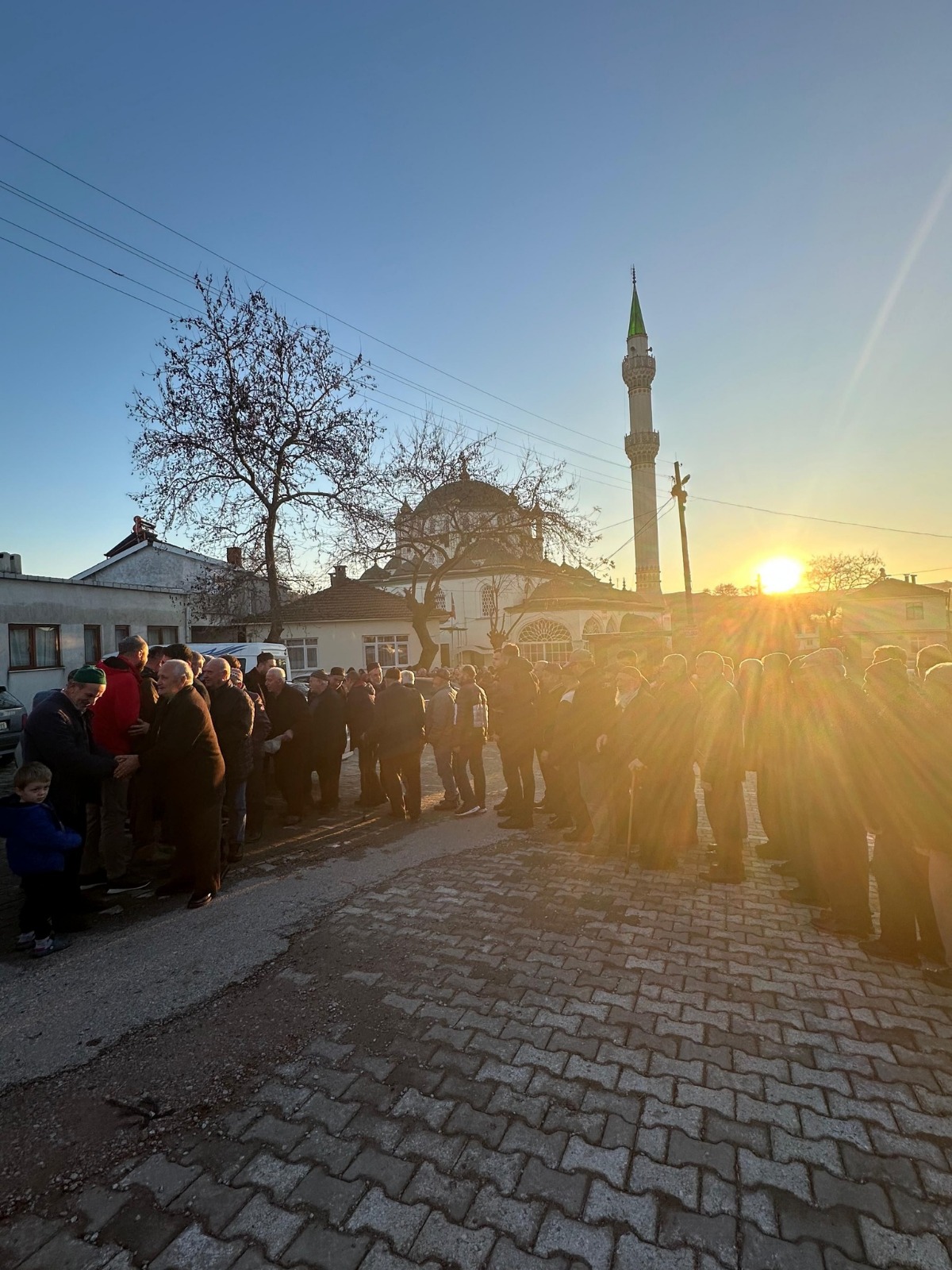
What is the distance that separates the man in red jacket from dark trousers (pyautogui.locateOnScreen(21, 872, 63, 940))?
108cm

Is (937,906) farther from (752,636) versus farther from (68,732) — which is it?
(752,636)

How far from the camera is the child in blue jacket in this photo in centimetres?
410

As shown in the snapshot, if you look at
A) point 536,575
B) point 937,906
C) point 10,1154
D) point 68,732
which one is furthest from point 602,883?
point 536,575

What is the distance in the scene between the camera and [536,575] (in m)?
36.3

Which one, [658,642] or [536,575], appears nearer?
[658,642]

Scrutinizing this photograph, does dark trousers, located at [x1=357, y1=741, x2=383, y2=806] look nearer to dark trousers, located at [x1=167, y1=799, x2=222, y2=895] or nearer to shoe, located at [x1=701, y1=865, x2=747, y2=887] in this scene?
dark trousers, located at [x1=167, y1=799, x2=222, y2=895]

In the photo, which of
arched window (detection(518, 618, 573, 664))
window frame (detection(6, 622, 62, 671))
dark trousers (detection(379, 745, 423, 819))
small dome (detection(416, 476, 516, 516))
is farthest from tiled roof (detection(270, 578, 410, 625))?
dark trousers (detection(379, 745, 423, 819))

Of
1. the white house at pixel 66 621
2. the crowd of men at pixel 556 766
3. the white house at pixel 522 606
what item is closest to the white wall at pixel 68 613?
the white house at pixel 66 621

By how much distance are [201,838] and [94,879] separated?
55.8 inches

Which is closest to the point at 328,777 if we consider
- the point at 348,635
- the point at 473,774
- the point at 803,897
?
the point at 473,774

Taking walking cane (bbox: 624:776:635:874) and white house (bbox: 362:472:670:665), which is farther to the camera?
white house (bbox: 362:472:670:665)

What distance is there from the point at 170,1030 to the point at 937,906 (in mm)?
4441

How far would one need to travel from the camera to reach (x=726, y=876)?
17.6 feet

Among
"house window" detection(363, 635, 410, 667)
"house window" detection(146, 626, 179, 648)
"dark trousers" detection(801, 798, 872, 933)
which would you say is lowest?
"dark trousers" detection(801, 798, 872, 933)
